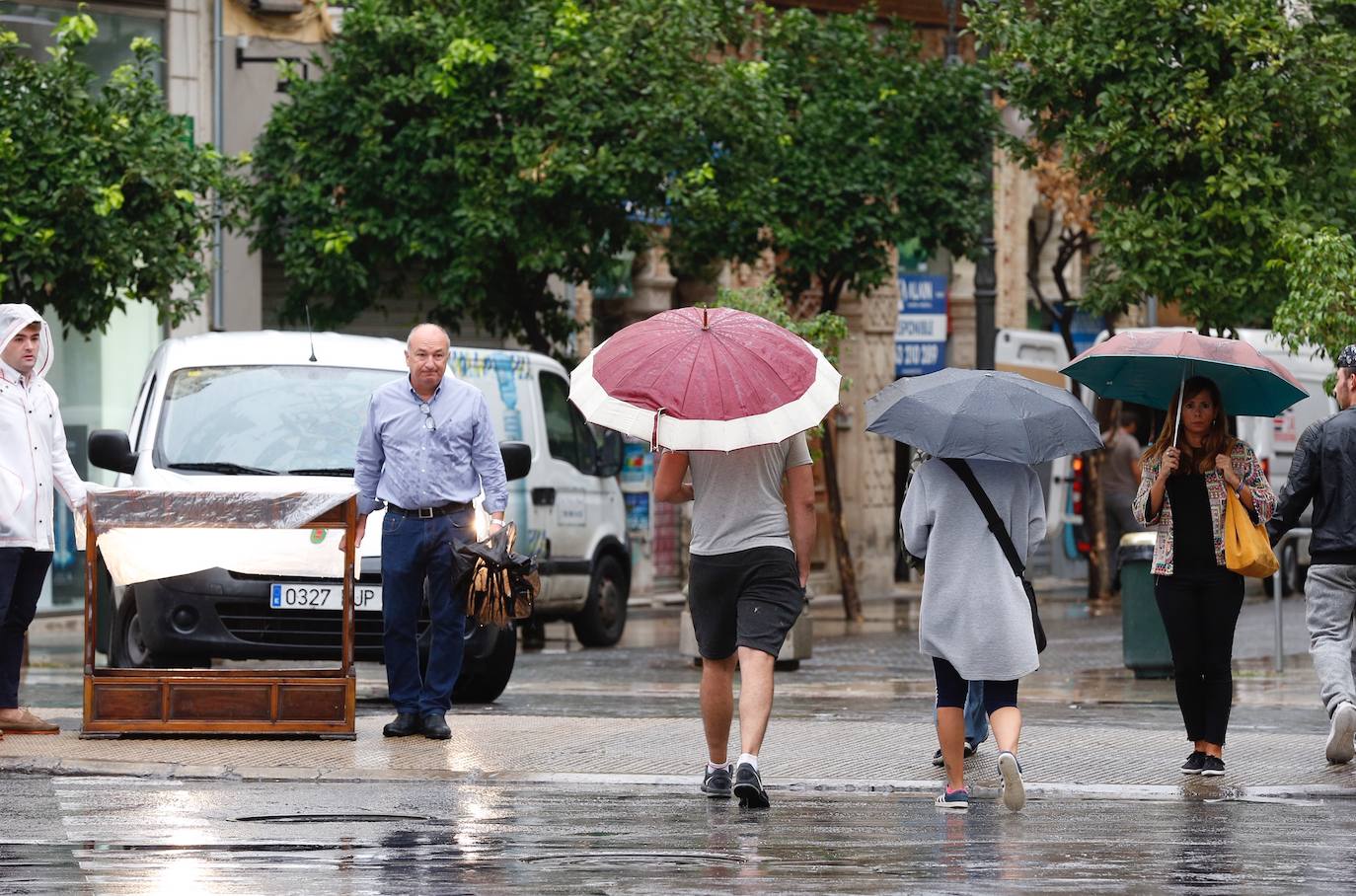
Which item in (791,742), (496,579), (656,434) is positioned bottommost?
(791,742)

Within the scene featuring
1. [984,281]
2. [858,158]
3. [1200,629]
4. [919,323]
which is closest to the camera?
[1200,629]

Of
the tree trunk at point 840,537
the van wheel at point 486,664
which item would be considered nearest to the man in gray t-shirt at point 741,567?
the van wheel at point 486,664

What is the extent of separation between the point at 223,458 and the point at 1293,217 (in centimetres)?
883

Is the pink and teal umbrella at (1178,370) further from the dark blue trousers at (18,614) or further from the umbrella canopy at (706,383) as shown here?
the dark blue trousers at (18,614)

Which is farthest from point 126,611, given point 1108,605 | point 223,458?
point 1108,605

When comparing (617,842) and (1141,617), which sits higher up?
(617,842)

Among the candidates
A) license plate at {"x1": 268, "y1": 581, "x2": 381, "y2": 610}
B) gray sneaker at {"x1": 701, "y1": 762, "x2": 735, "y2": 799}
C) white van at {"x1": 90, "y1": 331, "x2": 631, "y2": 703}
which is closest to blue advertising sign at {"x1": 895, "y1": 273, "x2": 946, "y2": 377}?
white van at {"x1": 90, "y1": 331, "x2": 631, "y2": 703}

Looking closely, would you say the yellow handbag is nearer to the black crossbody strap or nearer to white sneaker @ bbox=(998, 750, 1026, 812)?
the black crossbody strap

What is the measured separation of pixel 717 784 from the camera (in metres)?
9.33

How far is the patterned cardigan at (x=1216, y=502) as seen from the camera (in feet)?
34.5

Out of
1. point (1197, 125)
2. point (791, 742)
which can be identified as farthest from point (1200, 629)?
point (1197, 125)

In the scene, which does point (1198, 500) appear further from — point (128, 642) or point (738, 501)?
point (128, 642)

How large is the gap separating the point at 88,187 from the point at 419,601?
780 centimetres

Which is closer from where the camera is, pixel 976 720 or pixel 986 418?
pixel 986 418
